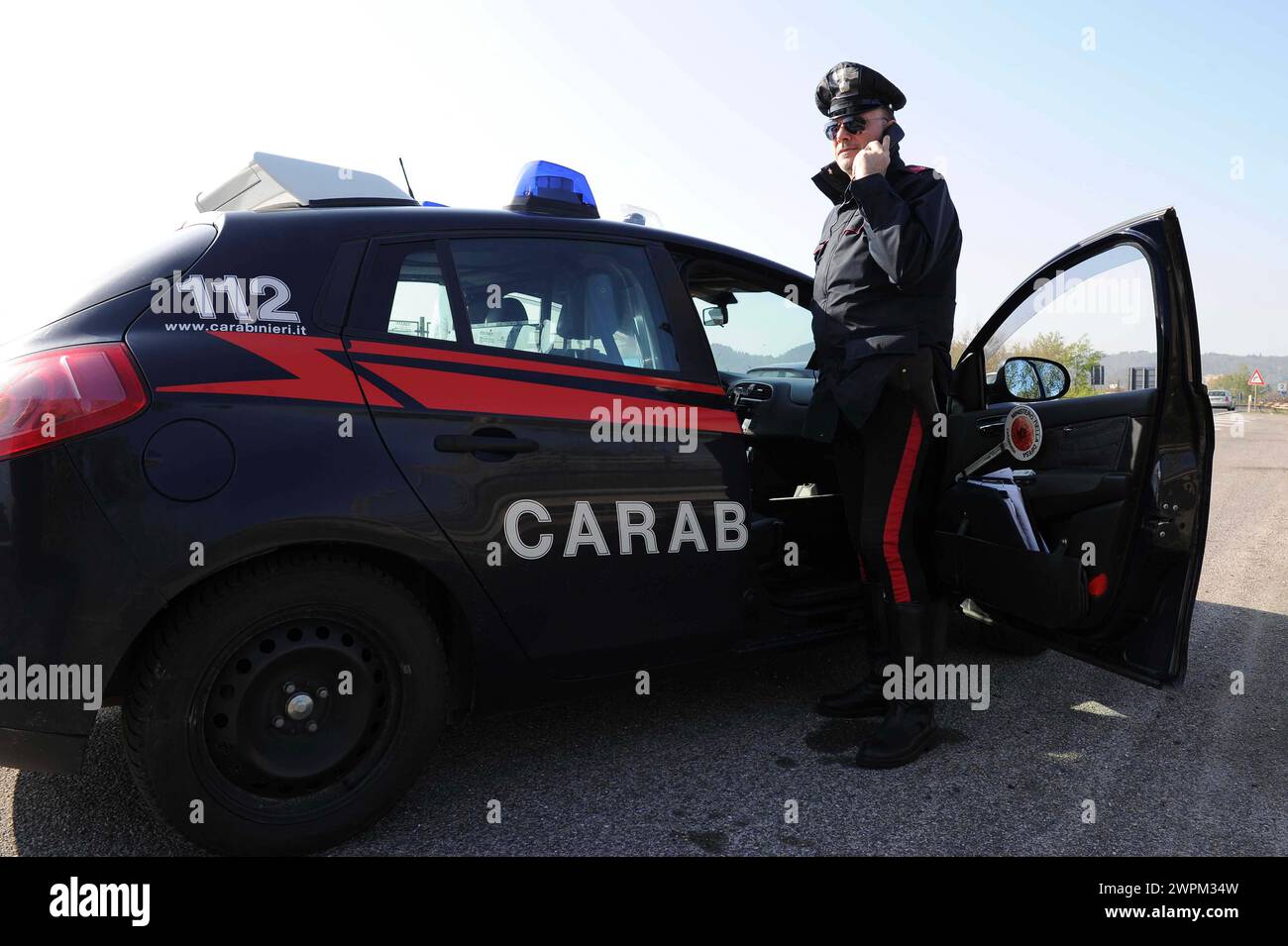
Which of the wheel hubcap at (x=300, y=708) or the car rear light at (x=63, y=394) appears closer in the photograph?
the car rear light at (x=63, y=394)

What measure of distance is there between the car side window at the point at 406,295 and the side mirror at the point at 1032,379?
6.95 ft

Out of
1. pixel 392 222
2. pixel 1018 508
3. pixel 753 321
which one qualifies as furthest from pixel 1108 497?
pixel 392 222

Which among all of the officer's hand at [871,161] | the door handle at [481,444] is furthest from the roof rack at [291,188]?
the officer's hand at [871,161]

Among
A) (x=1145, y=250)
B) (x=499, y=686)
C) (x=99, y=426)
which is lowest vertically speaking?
(x=499, y=686)

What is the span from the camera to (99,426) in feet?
6.28

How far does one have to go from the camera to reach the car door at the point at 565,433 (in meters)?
2.30

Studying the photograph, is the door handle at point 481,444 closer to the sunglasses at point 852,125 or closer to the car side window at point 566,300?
the car side window at point 566,300

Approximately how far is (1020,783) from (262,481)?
89.4 inches

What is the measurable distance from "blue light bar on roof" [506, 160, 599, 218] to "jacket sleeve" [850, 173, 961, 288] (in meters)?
0.87

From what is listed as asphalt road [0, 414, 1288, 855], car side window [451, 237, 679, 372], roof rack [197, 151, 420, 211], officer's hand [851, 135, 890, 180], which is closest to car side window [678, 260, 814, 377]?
car side window [451, 237, 679, 372]

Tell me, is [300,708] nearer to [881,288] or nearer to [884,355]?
[884,355]
